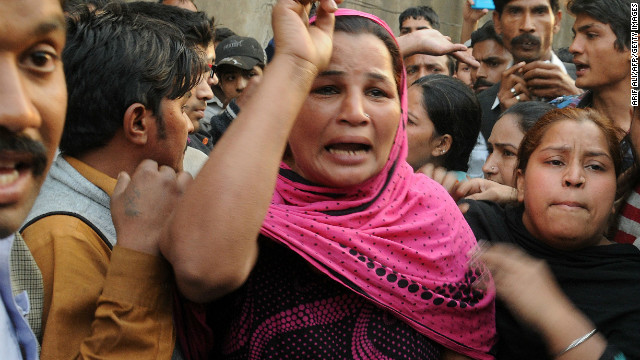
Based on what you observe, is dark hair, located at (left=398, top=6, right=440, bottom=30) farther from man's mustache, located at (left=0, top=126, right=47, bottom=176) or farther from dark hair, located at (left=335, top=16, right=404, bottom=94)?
man's mustache, located at (left=0, top=126, right=47, bottom=176)

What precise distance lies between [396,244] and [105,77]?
921 mm

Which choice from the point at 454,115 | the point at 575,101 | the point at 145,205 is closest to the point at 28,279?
the point at 145,205

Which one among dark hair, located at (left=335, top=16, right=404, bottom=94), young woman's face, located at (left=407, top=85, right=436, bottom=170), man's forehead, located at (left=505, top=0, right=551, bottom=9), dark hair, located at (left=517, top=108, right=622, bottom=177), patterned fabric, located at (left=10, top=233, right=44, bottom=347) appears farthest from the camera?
man's forehead, located at (left=505, top=0, right=551, bottom=9)

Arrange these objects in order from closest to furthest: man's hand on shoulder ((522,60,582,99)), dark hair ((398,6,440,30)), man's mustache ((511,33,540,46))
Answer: man's hand on shoulder ((522,60,582,99))
man's mustache ((511,33,540,46))
dark hair ((398,6,440,30))

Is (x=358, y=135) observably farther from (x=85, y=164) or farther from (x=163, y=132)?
(x=85, y=164)

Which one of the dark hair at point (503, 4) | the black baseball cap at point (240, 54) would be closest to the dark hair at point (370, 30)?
the dark hair at point (503, 4)

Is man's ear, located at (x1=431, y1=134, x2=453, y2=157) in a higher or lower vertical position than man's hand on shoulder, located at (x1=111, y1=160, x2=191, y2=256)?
lower

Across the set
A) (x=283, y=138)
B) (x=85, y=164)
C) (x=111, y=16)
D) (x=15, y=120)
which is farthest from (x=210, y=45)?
(x=15, y=120)

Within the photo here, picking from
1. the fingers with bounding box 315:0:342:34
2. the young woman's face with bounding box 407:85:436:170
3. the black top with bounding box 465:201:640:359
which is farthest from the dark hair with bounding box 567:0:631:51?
the fingers with bounding box 315:0:342:34

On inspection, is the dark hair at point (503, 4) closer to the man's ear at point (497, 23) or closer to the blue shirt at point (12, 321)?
the man's ear at point (497, 23)

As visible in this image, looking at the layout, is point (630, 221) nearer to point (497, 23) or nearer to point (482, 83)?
point (497, 23)

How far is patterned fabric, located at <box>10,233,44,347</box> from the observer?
1.38 metres

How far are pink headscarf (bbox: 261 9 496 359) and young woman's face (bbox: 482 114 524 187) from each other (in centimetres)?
143

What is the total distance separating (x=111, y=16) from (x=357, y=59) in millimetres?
740
